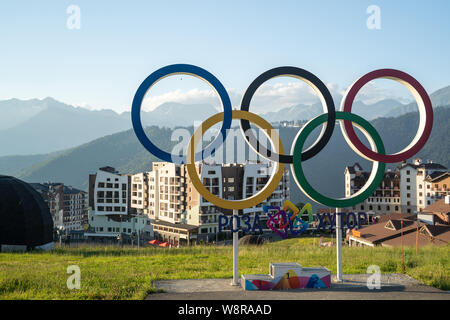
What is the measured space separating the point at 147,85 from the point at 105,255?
10749 mm

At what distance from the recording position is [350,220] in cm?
1429

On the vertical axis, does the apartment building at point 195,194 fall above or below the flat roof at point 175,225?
above

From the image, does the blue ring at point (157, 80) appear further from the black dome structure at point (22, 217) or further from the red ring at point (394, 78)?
the black dome structure at point (22, 217)

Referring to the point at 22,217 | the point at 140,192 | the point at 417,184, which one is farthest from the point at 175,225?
the point at 417,184

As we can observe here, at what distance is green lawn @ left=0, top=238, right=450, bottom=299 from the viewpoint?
1230 centimetres

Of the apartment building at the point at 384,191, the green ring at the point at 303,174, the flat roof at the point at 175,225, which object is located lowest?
the flat roof at the point at 175,225

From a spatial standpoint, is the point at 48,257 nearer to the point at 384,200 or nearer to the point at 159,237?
the point at 159,237

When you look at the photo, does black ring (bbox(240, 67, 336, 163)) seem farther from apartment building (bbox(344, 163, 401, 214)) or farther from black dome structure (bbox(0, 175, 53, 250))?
apartment building (bbox(344, 163, 401, 214))

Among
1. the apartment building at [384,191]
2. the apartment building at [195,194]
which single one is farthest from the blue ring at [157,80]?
the apartment building at [384,191]

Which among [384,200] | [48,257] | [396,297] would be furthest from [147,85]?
[384,200]

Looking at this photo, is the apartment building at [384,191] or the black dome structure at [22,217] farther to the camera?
the apartment building at [384,191]

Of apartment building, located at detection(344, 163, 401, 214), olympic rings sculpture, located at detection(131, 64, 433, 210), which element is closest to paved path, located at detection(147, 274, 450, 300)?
olympic rings sculpture, located at detection(131, 64, 433, 210)

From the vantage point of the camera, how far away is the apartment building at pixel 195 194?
59531 mm

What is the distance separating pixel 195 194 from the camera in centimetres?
6138
